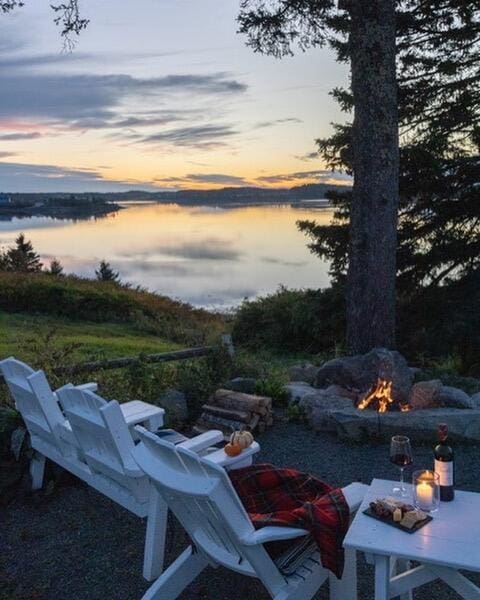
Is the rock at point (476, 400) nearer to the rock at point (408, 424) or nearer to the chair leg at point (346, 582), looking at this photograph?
the rock at point (408, 424)

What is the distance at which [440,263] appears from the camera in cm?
1084

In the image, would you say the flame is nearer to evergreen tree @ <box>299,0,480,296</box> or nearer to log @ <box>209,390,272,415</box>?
log @ <box>209,390,272,415</box>

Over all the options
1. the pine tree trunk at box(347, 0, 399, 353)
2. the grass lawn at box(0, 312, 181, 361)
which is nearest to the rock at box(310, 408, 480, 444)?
the pine tree trunk at box(347, 0, 399, 353)

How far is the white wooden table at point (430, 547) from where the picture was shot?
7.93ft

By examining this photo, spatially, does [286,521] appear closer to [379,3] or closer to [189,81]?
[379,3]

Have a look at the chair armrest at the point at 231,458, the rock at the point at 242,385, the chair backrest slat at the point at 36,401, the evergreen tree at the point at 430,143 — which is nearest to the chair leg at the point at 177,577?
the chair armrest at the point at 231,458

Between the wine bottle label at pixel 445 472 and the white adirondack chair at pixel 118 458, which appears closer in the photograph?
the wine bottle label at pixel 445 472

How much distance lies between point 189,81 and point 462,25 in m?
10.8

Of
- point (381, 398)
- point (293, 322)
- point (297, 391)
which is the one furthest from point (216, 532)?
point (293, 322)

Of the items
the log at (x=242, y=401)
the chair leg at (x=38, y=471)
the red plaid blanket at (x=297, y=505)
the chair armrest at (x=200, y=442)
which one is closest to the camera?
the red plaid blanket at (x=297, y=505)

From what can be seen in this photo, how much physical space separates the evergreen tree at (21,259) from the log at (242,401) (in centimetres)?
2048

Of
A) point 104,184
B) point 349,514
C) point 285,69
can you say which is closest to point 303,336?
point 285,69

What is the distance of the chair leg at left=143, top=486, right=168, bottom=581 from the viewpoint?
3.38m

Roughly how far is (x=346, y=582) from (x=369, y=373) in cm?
352
